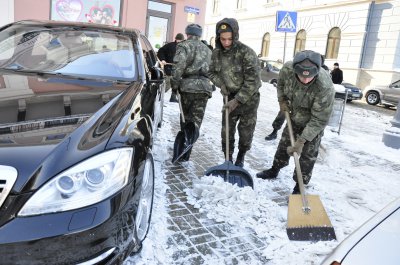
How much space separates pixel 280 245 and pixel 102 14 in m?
11.6

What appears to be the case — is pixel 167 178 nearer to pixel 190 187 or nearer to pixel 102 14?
pixel 190 187

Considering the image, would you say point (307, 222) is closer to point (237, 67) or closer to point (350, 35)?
point (237, 67)

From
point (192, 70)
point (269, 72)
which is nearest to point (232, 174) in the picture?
point (192, 70)

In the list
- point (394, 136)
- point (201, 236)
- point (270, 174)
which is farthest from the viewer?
point (394, 136)

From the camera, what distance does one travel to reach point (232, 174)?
12.9 ft

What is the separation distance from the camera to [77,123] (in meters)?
2.06

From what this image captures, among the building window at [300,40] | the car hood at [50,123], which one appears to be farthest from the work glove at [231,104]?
the building window at [300,40]

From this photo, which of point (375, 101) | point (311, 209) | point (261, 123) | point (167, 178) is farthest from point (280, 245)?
point (375, 101)

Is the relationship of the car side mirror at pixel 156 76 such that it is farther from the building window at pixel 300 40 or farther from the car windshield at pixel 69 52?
the building window at pixel 300 40

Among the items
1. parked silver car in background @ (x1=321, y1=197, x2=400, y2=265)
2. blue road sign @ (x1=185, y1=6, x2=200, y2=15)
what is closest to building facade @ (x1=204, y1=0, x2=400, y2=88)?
blue road sign @ (x1=185, y1=6, x2=200, y2=15)

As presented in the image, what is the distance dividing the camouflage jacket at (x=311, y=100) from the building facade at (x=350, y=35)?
13865 millimetres

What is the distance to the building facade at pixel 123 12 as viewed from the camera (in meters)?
11.6

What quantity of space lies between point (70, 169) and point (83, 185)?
0.31ft

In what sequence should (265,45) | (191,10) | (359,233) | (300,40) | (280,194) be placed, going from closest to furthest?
(359,233) → (280,194) → (191,10) → (300,40) → (265,45)
